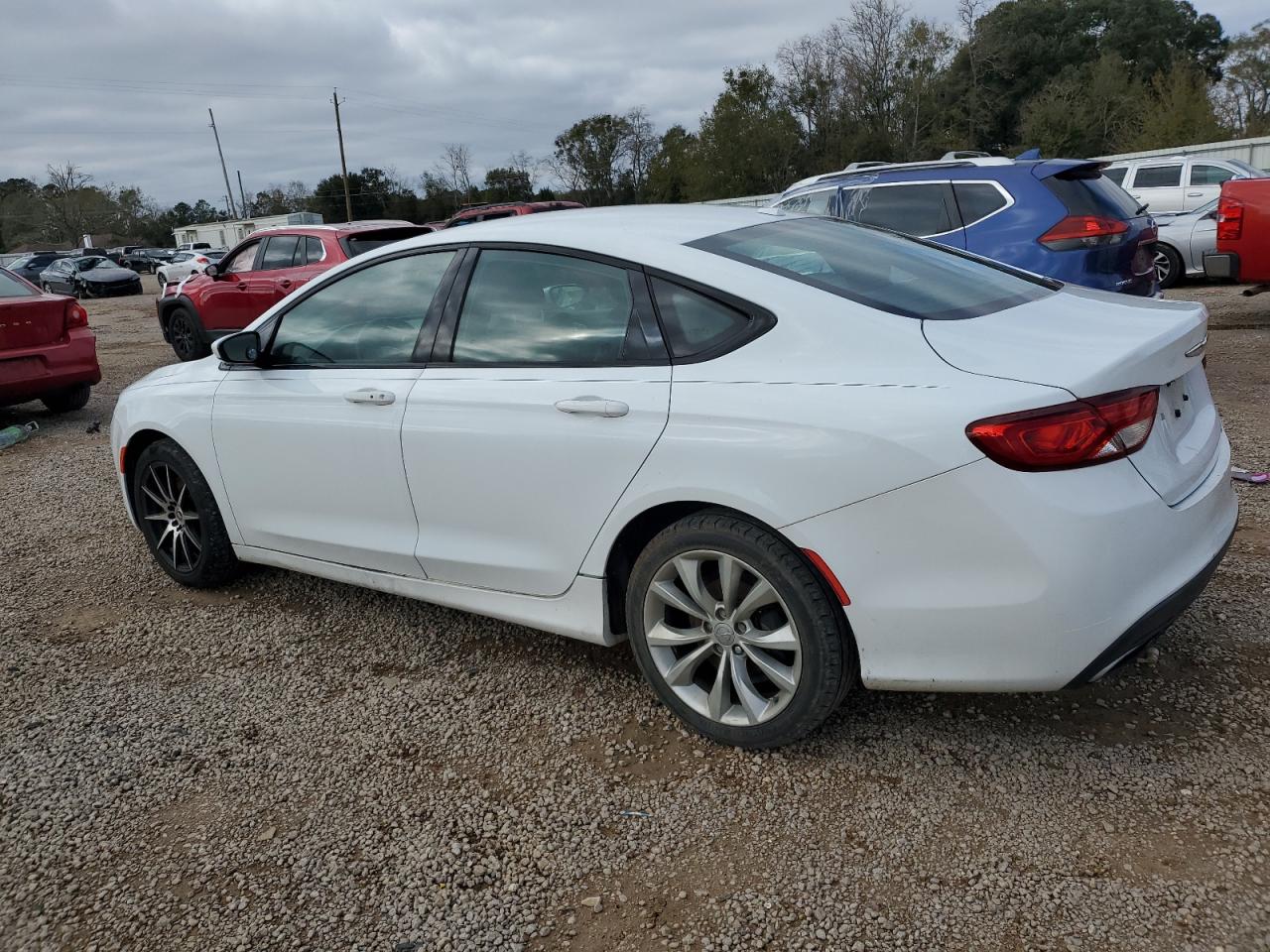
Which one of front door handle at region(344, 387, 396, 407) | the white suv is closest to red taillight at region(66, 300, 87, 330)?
front door handle at region(344, 387, 396, 407)

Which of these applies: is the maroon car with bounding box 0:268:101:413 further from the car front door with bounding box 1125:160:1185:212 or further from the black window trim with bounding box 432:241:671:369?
the car front door with bounding box 1125:160:1185:212

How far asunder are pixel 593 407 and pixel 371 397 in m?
1.02

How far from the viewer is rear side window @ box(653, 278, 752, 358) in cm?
272

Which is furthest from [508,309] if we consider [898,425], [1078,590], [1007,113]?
[1007,113]

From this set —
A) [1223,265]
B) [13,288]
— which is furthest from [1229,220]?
[13,288]

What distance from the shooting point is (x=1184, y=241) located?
12219mm

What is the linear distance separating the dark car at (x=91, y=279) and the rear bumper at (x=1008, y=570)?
34.4 m

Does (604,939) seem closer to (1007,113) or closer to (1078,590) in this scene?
(1078,590)

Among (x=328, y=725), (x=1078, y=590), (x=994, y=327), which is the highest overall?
(x=994, y=327)

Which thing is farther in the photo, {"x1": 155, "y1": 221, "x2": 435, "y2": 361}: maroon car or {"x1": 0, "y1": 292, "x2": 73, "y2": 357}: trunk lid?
{"x1": 155, "y1": 221, "x2": 435, "y2": 361}: maroon car

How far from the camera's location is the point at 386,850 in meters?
2.57

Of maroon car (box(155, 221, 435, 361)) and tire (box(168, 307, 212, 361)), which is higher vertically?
maroon car (box(155, 221, 435, 361))

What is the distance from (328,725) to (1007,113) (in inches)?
2113

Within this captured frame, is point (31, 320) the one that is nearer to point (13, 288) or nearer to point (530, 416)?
point (13, 288)
